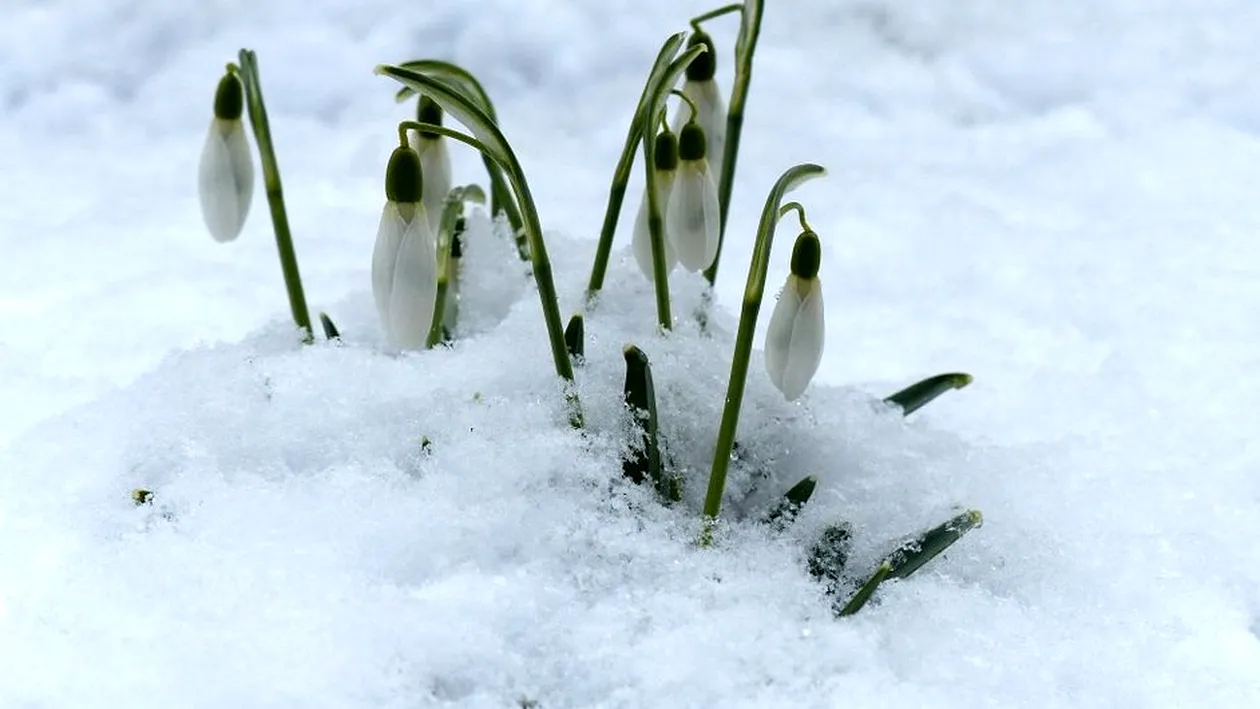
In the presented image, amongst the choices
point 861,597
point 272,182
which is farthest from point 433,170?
point 861,597

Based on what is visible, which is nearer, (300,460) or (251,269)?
(300,460)

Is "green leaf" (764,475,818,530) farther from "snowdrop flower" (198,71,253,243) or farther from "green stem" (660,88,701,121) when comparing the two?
"snowdrop flower" (198,71,253,243)

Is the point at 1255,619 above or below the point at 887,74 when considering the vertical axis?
below

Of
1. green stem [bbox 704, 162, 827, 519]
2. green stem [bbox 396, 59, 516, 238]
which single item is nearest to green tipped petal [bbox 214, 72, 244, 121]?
green stem [bbox 396, 59, 516, 238]

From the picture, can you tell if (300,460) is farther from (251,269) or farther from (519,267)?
(251,269)

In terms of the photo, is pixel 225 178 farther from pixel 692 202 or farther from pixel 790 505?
pixel 790 505

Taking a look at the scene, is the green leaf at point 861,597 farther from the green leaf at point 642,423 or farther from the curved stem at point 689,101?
the curved stem at point 689,101

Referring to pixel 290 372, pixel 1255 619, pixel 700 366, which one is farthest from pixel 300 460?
pixel 1255 619
